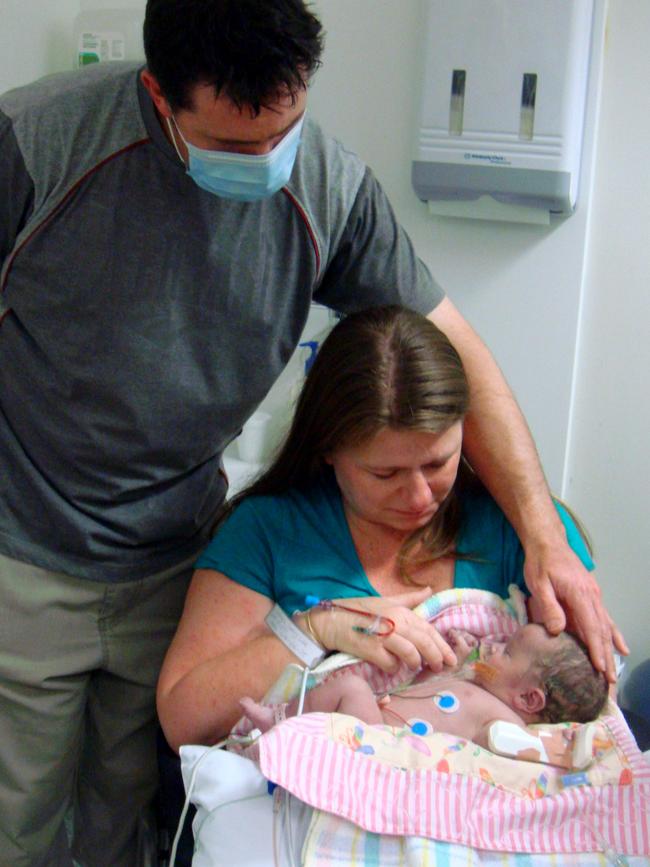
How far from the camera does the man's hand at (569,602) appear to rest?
4.74ft

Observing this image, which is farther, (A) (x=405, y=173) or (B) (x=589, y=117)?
(A) (x=405, y=173)

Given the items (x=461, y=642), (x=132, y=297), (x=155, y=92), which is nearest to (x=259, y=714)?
(x=461, y=642)

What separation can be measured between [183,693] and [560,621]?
23.1 inches

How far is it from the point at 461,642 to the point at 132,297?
74 centimetres

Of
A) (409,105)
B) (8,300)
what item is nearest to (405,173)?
(409,105)

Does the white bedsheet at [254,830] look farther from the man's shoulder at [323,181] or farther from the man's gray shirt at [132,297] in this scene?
the man's shoulder at [323,181]

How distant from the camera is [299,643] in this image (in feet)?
4.78

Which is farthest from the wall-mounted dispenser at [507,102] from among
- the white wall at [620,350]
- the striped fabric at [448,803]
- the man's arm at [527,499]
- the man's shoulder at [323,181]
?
the striped fabric at [448,803]

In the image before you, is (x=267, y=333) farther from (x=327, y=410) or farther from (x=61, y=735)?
(x=61, y=735)

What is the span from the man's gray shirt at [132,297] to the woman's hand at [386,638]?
35cm

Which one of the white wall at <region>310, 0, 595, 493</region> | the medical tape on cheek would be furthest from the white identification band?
the white wall at <region>310, 0, 595, 493</region>

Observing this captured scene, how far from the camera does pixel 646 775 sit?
1.30 meters

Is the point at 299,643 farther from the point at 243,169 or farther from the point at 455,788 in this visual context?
the point at 243,169

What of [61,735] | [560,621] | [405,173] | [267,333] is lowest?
[61,735]
